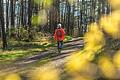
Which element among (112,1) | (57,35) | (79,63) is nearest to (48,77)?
(79,63)

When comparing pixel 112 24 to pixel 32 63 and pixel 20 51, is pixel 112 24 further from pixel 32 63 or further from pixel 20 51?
pixel 20 51

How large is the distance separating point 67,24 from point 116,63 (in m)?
Answer: 57.1

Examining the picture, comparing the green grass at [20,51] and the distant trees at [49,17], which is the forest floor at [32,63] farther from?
the distant trees at [49,17]

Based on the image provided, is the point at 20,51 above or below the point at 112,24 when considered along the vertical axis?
below

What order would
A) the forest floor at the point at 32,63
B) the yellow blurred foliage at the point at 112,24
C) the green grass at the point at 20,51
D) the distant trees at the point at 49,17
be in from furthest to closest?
the distant trees at the point at 49,17 → the green grass at the point at 20,51 → the forest floor at the point at 32,63 → the yellow blurred foliage at the point at 112,24

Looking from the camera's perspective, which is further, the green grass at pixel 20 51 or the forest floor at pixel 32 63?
the green grass at pixel 20 51

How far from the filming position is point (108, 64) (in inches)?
112

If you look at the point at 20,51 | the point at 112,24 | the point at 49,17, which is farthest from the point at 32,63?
the point at 49,17

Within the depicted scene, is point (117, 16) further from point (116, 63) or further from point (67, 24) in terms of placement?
point (67, 24)

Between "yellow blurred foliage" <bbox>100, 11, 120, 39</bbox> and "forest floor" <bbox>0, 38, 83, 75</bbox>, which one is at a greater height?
"yellow blurred foliage" <bbox>100, 11, 120, 39</bbox>

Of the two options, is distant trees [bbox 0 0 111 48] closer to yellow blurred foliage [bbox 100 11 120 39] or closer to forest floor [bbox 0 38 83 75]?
forest floor [bbox 0 38 83 75]

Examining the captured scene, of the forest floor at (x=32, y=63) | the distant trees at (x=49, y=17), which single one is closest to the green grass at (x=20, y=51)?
the forest floor at (x=32, y=63)

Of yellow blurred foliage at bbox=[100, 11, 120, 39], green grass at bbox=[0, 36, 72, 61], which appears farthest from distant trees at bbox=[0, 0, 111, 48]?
yellow blurred foliage at bbox=[100, 11, 120, 39]

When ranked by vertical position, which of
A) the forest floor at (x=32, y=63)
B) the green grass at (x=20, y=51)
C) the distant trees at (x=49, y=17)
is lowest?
the green grass at (x=20, y=51)
